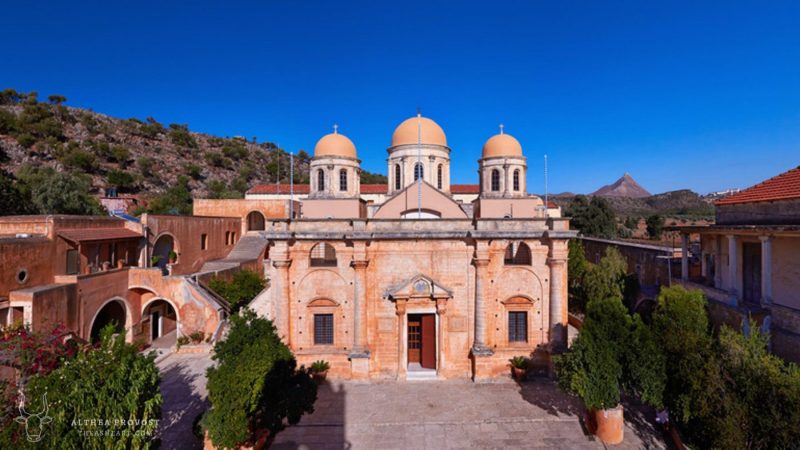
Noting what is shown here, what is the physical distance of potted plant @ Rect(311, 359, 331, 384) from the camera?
13.1 metres

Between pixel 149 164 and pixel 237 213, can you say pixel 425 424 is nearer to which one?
pixel 237 213

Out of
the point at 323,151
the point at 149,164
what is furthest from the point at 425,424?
the point at 149,164

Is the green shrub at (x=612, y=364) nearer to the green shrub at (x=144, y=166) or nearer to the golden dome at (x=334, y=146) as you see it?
the golden dome at (x=334, y=146)

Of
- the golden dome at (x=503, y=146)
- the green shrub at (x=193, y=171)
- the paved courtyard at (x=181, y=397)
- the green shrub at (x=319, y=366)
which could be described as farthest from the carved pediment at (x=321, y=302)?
the green shrub at (x=193, y=171)

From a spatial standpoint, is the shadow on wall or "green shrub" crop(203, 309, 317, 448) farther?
the shadow on wall

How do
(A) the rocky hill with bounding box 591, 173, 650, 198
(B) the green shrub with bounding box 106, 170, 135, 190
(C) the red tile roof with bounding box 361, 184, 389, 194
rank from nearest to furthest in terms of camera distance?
(C) the red tile roof with bounding box 361, 184, 389, 194, (B) the green shrub with bounding box 106, 170, 135, 190, (A) the rocky hill with bounding box 591, 173, 650, 198

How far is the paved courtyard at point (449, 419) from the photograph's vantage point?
1005 centimetres

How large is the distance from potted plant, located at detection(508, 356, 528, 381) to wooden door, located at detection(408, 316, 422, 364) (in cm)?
357

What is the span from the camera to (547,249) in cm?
1375

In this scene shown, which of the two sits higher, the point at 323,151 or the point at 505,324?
the point at 323,151

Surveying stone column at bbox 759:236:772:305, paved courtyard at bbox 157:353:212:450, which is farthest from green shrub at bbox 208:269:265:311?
stone column at bbox 759:236:772:305

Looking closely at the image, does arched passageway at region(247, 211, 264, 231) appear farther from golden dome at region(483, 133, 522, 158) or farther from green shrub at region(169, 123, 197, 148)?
green shrub at region(169, 123, 197, 148)

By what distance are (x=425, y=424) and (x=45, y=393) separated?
884 cm

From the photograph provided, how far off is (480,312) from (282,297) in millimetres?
7449
